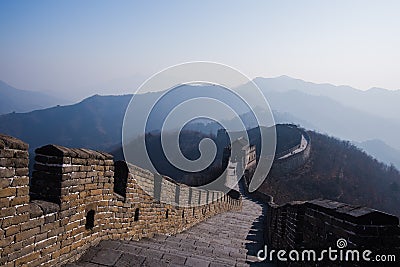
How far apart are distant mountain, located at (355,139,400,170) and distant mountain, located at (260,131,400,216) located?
101 metres

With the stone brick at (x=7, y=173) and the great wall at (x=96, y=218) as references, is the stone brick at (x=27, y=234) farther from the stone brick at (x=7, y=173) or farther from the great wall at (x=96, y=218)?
the stone brick at (x=7, y=173)

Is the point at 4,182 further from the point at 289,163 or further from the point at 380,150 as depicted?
the point at 380,150

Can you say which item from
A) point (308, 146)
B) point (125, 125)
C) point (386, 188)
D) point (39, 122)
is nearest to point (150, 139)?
point (308, 146)

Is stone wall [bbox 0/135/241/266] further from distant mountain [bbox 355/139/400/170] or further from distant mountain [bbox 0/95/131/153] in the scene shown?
distant mountain [bbox 355/139/400/170]

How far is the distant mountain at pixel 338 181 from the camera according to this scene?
116 feet

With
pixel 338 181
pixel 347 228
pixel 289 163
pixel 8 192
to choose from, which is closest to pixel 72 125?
pixel 289 163

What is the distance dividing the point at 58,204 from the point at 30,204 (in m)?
0.36

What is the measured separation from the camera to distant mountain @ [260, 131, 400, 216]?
35.3 meters

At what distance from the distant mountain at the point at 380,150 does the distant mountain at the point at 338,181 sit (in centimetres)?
10052

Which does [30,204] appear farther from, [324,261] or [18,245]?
[324,261]

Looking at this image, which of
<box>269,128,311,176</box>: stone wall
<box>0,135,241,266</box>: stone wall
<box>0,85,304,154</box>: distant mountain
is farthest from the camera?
<box>0,85,304,154</box>: distant mountain

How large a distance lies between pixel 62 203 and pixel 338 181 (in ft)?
140

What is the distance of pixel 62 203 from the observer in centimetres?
357

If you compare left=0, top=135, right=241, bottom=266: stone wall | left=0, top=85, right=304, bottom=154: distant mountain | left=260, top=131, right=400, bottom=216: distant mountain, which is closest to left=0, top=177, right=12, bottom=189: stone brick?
left=0, top=135, right=241, bottom=266: stone wall
